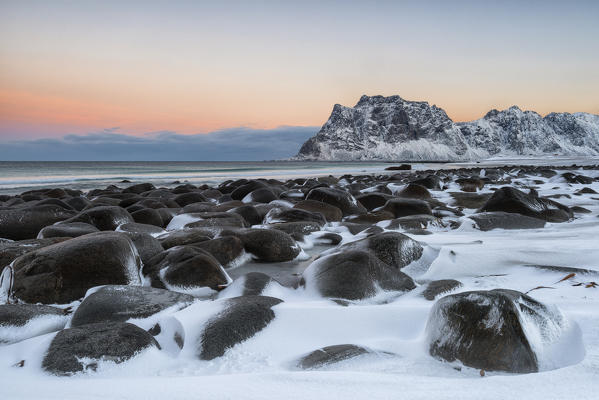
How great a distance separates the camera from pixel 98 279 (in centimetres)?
262

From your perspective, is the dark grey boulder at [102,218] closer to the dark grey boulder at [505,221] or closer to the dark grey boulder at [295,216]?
the dark grey boulder at [295,216]

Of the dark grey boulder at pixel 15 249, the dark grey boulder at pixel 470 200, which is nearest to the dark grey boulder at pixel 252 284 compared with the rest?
the dark grey boulder at pixel 15 249

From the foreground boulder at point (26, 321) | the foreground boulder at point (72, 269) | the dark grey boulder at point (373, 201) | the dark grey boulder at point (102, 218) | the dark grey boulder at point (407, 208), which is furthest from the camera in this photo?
the dark grey boulder at point (373, 201)

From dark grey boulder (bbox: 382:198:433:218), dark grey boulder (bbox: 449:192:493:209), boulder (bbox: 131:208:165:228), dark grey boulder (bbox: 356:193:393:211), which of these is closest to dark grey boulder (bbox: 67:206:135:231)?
boulder (bbox: 131:208:165:228)

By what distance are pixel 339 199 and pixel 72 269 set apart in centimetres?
415

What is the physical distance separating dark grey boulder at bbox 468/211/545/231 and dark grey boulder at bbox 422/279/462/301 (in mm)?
2163

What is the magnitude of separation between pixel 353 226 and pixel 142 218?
2871mm

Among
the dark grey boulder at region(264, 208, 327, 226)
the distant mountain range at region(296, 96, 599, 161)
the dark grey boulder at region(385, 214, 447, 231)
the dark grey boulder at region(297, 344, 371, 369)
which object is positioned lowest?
the dark grey boulder at region(297, 344, 371, 369)

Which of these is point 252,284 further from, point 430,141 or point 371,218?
point 430,141

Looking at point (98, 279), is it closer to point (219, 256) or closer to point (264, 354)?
point (219, 256)

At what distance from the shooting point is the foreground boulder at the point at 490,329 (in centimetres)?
139

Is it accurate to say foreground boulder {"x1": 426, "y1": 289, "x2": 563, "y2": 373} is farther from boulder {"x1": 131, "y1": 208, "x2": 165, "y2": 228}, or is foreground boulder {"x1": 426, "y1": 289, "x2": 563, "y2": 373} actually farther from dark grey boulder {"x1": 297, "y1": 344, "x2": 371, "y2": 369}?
Answer: boulder {"x1": 131, "y1": 208, "x2": 165, "y2": 228}

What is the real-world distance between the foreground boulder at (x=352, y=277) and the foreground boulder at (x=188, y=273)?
0.66 meters

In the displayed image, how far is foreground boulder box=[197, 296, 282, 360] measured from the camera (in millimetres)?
1675
